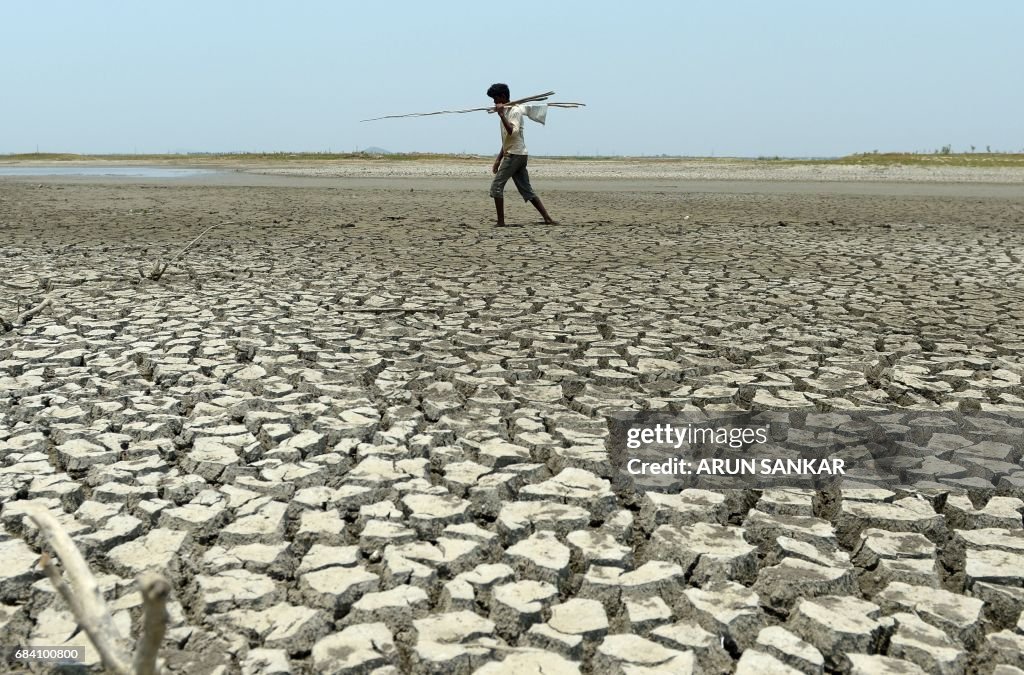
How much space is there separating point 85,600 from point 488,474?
5.08ft

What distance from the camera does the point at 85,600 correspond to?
2.98 ft

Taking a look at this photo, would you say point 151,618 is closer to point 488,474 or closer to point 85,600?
point 85,600

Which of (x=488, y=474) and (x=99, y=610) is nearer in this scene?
(x=99, y=610)

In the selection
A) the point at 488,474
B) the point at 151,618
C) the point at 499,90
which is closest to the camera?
the point at 151,618

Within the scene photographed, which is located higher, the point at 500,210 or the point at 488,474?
the point at 500,210

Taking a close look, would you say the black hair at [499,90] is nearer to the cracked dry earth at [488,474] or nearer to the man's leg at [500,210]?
the man's leg at [500,210]

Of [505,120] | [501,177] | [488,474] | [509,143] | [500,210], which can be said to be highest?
[505,120]

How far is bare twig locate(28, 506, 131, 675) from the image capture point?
876mm

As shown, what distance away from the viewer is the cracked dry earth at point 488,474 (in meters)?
1.67

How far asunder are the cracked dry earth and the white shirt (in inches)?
91.1

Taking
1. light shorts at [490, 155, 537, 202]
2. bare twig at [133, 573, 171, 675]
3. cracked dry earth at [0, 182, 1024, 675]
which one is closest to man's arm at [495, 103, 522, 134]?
light shorts at [490, 155, 537, 202]

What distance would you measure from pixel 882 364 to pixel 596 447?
5.25 feet

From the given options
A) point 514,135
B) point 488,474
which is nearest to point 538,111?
point 514,135

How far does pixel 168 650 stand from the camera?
5.22 ft
